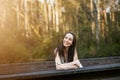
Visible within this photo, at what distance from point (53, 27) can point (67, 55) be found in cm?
A: 77

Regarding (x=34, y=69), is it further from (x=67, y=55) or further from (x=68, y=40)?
(x=68, y=40)

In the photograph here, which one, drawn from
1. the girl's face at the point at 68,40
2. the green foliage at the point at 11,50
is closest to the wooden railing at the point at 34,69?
the green foliage at the point at 11,50

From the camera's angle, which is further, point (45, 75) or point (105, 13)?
point (105, 13)

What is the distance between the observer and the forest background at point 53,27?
4.05m

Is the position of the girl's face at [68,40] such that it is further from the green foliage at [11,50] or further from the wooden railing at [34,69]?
the green foliage at [11,50]

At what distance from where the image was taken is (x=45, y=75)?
12.3ft

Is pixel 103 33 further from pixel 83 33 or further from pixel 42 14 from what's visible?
pixel 42 14

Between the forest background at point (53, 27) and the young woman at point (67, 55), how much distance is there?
512 millimetres

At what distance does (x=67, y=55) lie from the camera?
3.82m

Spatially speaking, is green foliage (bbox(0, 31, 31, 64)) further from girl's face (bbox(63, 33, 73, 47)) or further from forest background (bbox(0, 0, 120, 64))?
girl's face (bbox(63, 33, 73, 47))

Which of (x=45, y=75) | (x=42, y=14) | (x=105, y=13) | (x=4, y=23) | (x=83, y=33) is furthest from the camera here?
(x=105, y=13)

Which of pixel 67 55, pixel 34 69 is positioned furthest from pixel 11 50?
pixel 67 55

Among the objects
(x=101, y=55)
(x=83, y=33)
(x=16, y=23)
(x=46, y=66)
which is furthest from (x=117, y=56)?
(x=16, y=23)

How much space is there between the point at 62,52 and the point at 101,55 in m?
1.19
